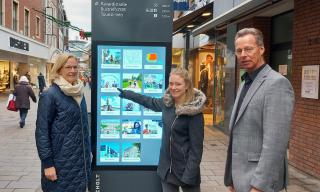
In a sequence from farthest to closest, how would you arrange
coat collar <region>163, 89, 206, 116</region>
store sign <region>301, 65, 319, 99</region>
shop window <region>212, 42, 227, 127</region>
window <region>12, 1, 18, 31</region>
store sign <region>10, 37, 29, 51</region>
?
window <region>12, 1, 18, 31</region>
store sign <region>10, 37, 29, 51</region>
shop window <region>212, 42, 227, 127</region>
store sign <region>301, 65, 319, 99</region>
coat collar <region>163, 89, 206, 116</region>

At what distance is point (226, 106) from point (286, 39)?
341 centimetres

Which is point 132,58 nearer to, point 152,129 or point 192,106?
point 152,129

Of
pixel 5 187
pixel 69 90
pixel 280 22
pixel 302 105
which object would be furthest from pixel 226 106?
pixel 69 90

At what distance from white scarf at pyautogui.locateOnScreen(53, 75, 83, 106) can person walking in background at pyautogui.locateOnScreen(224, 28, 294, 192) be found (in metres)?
1.54

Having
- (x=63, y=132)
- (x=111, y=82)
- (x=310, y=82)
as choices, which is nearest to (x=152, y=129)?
(x=111, y=82)

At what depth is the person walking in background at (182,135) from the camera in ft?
11.7

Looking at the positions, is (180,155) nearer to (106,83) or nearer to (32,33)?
(106,83)

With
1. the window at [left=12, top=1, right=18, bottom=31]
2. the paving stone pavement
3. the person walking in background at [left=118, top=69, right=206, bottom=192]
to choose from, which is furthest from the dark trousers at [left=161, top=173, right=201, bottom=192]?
the window at [left=12, top=1, right=18, bottom=31]

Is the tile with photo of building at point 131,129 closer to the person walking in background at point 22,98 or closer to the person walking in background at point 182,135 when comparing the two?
the person walking in background at point 182,135

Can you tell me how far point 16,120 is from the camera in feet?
49.1

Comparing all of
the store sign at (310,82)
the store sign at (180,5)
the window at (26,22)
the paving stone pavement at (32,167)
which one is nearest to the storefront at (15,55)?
the window at (26,22)

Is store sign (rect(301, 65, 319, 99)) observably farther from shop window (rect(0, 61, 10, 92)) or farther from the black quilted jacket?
shop window (rect(0, 61, 10, 92))

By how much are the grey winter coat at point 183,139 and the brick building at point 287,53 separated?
3923 millimetres

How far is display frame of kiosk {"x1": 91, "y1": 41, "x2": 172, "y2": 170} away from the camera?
14.3 feet
